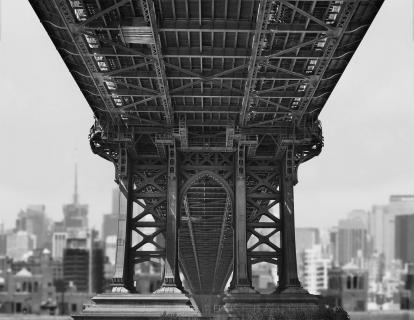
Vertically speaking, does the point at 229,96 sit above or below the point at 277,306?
above

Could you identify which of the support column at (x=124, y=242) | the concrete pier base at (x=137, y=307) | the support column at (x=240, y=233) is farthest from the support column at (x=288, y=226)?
the support column at (x=124, y=242)

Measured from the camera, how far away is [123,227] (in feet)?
236

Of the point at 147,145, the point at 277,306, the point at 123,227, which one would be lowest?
the point at 277,306

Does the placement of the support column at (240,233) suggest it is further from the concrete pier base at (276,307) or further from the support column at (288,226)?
the support column at (288,226)

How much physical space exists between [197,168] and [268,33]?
78.4 ft

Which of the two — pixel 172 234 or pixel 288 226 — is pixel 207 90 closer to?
pixel 172 234

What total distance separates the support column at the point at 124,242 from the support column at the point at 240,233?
21.3 feet

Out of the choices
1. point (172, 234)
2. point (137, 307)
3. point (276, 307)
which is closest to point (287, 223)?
point (276, 307)

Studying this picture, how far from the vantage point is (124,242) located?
71.6 meters

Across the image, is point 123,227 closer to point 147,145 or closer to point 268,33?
point 147,145

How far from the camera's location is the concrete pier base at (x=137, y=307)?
65375 millimetres

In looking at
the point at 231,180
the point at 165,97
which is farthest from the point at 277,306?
the point at 165,97

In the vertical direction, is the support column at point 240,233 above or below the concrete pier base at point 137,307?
above

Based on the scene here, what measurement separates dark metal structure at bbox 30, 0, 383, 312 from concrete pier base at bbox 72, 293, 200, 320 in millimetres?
2210
